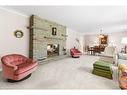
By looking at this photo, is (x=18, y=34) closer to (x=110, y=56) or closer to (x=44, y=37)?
(x=44, y=37)

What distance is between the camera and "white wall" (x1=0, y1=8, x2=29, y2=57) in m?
3.79

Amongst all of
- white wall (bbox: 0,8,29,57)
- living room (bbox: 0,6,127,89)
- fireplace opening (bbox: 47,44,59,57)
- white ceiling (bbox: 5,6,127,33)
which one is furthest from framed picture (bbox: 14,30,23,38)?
fireplace opening (bbox: 47,44,59,57)

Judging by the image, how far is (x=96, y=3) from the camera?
1.86 metres

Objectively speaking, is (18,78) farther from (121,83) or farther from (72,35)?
(72,35)

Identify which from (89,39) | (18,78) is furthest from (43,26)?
(89,39)

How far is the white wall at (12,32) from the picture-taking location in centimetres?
379

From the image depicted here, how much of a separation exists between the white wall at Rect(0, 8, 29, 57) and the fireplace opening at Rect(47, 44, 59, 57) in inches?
63.8

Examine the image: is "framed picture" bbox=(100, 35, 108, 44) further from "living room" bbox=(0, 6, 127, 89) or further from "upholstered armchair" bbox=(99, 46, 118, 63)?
"upholstered armchair" bbox=(99, 46, 118, 63)

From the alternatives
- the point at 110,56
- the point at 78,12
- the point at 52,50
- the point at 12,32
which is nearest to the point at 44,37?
the point at 52,50

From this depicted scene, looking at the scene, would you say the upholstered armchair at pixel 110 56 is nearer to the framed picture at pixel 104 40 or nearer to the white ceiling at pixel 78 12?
the white ceiling at pixel 78 12

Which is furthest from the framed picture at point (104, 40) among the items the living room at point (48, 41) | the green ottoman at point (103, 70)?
the green ottoman at point (103, 70)

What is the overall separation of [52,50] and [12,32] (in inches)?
114

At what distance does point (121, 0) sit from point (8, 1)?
6.23ft

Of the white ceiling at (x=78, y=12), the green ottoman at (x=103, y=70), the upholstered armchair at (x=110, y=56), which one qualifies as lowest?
the green ottoman at (x=103, y=70)
